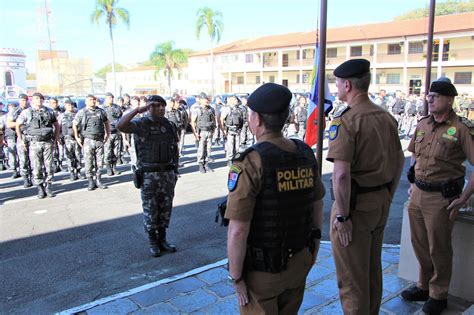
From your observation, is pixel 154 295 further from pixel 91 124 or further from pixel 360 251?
pixel 91 124

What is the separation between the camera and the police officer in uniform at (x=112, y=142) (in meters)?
9.82

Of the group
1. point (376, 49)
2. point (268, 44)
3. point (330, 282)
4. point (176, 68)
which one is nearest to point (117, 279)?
point (330, 282)

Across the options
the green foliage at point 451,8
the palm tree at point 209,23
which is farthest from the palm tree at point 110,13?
the green foliage at point 451,8

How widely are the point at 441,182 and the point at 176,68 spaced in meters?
58.0

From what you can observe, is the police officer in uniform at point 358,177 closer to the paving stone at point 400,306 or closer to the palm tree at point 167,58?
the paving stone at point 400,306

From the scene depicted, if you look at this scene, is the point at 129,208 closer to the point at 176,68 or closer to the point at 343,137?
the point at 343,137

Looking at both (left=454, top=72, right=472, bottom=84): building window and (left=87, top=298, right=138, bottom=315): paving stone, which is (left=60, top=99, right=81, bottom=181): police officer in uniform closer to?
(left=87, top=298, right=138, bottom=315): paving stone

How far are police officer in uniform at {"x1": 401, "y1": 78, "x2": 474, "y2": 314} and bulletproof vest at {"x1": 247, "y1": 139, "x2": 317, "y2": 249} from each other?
1.58m

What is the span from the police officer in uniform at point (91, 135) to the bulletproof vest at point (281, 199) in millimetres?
7066

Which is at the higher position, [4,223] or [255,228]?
[255,228]

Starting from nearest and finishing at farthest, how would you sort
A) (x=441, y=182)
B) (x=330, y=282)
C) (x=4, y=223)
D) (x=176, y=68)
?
(x=441, y=182)
(x=330, y=282)
(x=4, y=223)
(x=176, y=68)

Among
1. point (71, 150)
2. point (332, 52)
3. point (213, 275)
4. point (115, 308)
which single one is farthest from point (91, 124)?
point (332, 52)

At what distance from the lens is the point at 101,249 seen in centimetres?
508

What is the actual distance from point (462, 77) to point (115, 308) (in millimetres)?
38042
